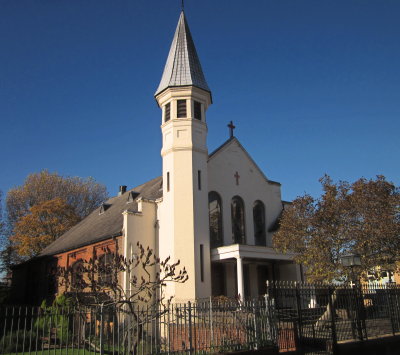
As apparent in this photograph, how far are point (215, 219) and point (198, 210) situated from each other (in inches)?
91.2

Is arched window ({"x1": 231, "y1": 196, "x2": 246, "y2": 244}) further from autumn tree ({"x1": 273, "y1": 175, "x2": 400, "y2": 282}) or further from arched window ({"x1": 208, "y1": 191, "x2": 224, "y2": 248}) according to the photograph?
autumn tree ({"x1": 273, "y1": 175, "x2": 400, "y2": 282})

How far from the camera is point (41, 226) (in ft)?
136

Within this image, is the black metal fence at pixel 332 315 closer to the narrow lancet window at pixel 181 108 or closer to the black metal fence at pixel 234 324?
the black metal fence at pixel 234 324

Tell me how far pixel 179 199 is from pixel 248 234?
5619 millimetres

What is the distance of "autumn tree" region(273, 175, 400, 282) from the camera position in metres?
17.6

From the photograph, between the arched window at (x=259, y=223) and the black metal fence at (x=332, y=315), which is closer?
the black metal fence at (x=332, y=315)

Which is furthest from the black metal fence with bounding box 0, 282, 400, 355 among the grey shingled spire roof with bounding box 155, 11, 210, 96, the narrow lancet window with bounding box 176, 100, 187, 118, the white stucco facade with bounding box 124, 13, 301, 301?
the grey shingled spire roof with bounding box 155, 11, 210, 96

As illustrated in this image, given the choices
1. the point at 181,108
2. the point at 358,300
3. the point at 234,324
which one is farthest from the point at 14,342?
the point at 181,108

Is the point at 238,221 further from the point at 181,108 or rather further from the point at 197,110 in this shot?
the point at 181,108

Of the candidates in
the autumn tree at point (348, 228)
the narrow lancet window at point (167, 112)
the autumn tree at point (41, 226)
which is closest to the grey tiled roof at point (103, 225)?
the narrow lancet window at point (167, 112)

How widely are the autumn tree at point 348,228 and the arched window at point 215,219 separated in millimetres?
5559

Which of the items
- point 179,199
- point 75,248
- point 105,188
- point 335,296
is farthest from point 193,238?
point 105,188

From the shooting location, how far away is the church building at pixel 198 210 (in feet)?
72.1

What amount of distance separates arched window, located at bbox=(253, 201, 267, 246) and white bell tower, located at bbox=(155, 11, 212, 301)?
501 cm
